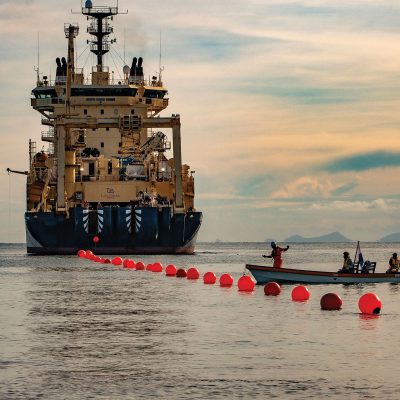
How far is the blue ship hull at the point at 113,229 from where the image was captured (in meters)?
102

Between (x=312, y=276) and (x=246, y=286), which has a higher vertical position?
(x=312, y=276)

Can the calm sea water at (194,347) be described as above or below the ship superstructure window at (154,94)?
below

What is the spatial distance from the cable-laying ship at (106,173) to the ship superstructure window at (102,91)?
0.10 meters

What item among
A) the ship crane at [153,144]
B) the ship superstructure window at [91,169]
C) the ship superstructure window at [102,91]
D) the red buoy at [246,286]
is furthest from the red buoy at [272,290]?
the ship superstructure window at [102,91]

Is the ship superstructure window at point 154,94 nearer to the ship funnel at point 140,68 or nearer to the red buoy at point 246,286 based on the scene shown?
the ship funnel at point 140,68

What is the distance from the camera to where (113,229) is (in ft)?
337

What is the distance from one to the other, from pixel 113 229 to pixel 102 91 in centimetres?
1920

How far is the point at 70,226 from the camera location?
10331 centimetres

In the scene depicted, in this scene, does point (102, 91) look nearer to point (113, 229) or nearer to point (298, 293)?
point (113, 229)

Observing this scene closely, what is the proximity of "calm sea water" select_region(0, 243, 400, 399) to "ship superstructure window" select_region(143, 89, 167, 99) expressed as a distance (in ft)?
235

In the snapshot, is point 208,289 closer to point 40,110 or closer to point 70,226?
point 70,226

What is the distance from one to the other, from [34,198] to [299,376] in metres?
95.3

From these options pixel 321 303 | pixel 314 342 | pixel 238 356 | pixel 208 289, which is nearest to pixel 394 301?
pixel 321 303

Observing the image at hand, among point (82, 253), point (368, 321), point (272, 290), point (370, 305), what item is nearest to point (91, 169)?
point (82, 253)
